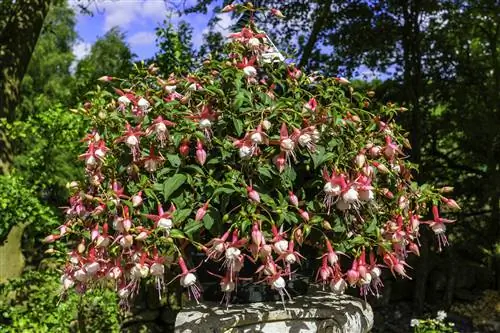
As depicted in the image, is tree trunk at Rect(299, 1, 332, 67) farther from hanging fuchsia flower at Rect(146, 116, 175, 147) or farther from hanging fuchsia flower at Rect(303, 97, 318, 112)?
hanging fuchsia flower at Rect(146, 116, 175, 147)

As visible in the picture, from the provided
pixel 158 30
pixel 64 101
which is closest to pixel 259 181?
pixel 158 30

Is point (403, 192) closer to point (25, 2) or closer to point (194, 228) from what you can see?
point (194, 228)

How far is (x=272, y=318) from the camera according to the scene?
1.86 metres

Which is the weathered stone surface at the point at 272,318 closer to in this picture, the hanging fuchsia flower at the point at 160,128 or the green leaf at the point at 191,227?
the green leaf at the point at 191,227

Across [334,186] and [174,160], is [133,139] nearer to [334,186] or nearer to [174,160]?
[174,160]

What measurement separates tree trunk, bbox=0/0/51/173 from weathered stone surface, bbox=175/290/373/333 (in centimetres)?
306

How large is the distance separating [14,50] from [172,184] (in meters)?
3.68

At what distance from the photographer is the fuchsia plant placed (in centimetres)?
158

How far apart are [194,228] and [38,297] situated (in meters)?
2.45

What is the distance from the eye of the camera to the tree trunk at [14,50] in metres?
4.45

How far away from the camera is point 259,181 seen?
1736mm

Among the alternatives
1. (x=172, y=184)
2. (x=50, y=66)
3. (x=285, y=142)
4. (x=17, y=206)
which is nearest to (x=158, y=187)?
(x=172, y=184)

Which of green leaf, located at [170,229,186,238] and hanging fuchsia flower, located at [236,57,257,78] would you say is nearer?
green leaf, located at [170,229,186,238]

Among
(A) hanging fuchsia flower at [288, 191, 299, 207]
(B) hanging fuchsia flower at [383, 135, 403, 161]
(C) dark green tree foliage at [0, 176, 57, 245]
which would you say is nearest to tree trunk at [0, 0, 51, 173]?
(C) dark green tree foliage at [0, 176, 57, 245]
